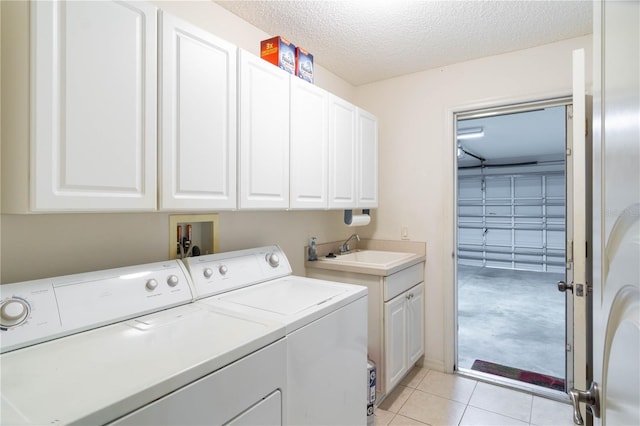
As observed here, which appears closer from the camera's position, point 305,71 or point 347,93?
point 305,71

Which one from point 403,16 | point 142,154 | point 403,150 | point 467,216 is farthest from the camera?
point 467,216

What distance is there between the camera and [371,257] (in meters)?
2.77

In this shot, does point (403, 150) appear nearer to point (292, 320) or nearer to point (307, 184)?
point (307, 184)

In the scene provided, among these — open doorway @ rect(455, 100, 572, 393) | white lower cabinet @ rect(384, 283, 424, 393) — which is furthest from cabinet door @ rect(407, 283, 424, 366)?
open doorway @ rect(455, 100, 572, 393)

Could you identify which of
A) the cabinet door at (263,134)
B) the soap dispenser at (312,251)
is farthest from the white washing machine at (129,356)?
the soap dispenser at (312,251)

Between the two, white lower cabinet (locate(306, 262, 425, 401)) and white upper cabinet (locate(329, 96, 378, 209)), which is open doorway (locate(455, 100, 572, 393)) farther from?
white upper cabinet (locate(329, 96, 378, 209))

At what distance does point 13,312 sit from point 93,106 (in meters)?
0.68

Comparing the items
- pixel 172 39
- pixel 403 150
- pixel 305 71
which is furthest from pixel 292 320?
pixel 403 150

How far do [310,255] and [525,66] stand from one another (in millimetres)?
2153

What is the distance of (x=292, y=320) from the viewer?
49.7 inches

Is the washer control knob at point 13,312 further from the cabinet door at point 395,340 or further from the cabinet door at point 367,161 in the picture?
the cabinet door at point 367,161

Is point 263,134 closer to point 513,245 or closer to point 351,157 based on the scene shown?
point 351,157

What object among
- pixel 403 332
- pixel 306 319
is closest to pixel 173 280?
pixel 306 319

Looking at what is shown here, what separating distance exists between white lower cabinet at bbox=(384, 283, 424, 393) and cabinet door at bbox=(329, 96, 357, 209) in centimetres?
80
